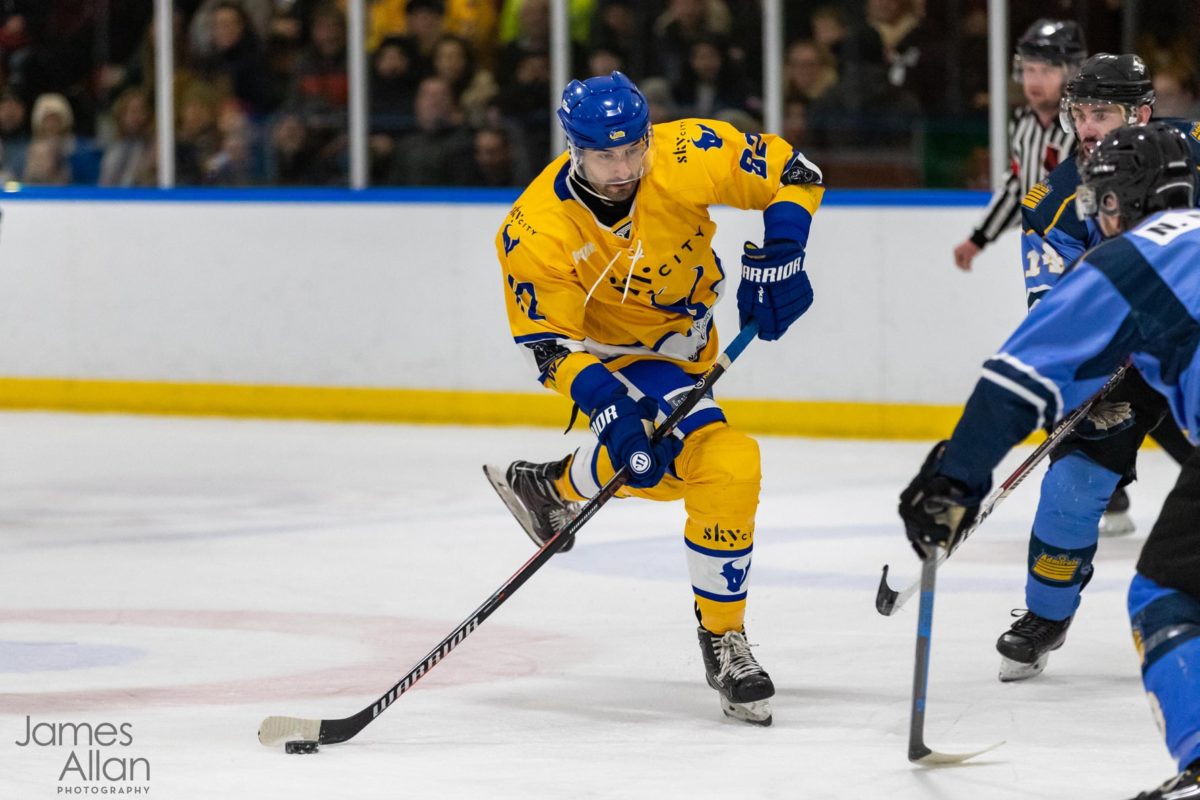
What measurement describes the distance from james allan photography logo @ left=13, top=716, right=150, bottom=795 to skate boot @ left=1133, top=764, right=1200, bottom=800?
151 cm

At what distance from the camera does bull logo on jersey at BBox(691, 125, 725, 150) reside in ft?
12.9

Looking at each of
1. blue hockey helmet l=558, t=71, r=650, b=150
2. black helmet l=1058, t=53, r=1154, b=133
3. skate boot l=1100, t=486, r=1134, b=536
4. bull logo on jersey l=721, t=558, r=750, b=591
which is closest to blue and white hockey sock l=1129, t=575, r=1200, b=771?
bull logo on jersey l=721, t=558, r=750, b=591

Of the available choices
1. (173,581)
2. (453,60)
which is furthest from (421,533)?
(453,60)

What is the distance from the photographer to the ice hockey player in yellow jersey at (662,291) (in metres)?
3.71

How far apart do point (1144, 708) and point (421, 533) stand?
249 cm

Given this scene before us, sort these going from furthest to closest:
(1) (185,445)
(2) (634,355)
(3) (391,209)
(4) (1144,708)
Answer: (3) (391,209) < (1) (185,445) < (2) (634,355) < (4) (1144,708)

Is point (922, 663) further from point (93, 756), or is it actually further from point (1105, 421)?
point (93, 756)

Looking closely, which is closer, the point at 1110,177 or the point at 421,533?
the point at 1110,177

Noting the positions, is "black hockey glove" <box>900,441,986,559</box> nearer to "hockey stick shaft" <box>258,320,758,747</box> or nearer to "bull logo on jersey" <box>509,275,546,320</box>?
"hockey stick shaft" <box>258,320,758,747</box>

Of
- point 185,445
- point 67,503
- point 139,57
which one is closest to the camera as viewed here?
point 67,503

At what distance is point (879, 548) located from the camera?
17.9ft

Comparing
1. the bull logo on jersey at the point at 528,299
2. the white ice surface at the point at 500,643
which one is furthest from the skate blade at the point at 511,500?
the bull logo on jersey at the point at 528,299

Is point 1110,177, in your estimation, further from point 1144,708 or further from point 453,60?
point 453,60

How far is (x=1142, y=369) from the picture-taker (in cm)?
267
